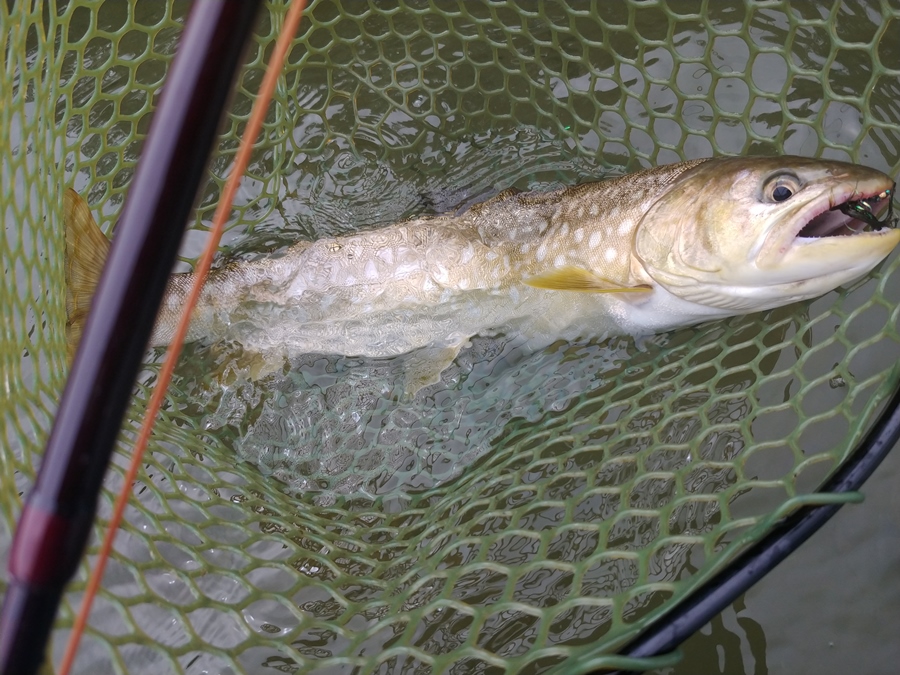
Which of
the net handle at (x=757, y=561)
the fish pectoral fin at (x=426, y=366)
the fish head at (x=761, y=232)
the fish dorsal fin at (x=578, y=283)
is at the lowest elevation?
the fish pectoral fin at (x=426, y=366)

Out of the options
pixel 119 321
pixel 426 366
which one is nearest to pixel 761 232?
pixel 426 366

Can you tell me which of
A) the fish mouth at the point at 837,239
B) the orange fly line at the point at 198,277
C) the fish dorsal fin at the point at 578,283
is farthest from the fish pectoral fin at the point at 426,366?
the orange fly line at the point at 198,277

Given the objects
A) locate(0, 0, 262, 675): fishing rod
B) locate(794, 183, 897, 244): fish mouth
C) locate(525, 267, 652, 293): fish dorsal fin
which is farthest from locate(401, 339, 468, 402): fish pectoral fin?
locate(0, 0, 262, 675): fishing rod

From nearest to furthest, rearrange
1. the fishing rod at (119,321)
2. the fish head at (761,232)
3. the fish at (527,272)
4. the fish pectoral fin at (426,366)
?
the fishing rod at (119,321)
the fish head at (761,232)
the fish at (527,272)
the fish pectoral fin at (426,366)

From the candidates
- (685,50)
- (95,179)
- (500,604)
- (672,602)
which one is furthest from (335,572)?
(685,50)

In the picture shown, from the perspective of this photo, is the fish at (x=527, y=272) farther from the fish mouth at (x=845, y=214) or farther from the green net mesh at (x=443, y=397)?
the green net mesh at (x=443, y=397)

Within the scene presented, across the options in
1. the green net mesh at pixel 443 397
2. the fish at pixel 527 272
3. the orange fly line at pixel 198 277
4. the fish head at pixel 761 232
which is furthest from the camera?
the fish at pixel 527 272

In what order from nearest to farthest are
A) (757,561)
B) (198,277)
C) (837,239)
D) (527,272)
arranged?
(198,277) → (757,561) → (837,239) → (527,272)

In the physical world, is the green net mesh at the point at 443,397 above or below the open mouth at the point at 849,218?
below

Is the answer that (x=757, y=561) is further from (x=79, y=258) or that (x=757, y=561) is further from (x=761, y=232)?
(x=79, y=258)
